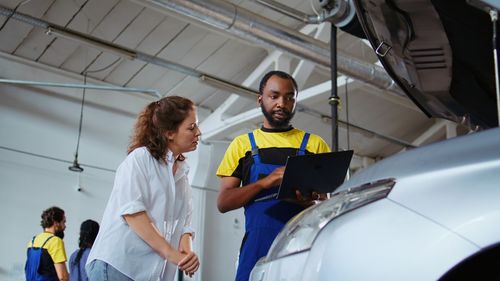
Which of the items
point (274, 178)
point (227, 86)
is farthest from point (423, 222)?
point (227, 86)

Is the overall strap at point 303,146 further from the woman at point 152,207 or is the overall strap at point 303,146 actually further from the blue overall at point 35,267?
the blue overall at point 35,267

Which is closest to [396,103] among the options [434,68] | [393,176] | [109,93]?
[109,93]

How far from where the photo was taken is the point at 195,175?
31.1 ft

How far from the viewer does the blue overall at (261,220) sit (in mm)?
2490

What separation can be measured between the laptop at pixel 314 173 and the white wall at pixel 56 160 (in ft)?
19.2

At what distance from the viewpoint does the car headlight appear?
1354 millimetres

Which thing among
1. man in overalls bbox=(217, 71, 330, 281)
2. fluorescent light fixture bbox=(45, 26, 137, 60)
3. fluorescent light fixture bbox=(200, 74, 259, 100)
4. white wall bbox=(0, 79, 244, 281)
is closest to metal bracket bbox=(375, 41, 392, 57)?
man in overalls bbox=(217, 71, 330, 281)

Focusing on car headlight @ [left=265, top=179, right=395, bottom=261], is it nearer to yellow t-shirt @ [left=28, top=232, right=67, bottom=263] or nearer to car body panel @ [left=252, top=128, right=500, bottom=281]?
car body panel @ [left=252, top=128, right=500, bottom=281]

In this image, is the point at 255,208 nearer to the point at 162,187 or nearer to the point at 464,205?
the point at 162,187

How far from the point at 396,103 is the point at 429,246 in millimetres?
9713

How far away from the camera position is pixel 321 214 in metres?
1.46

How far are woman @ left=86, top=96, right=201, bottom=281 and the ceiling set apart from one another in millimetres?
3894

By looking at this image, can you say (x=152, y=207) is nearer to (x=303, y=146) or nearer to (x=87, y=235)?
(x=303, y=146)

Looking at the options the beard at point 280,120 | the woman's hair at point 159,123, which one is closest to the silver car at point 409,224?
the woman's hair at point 159,123
